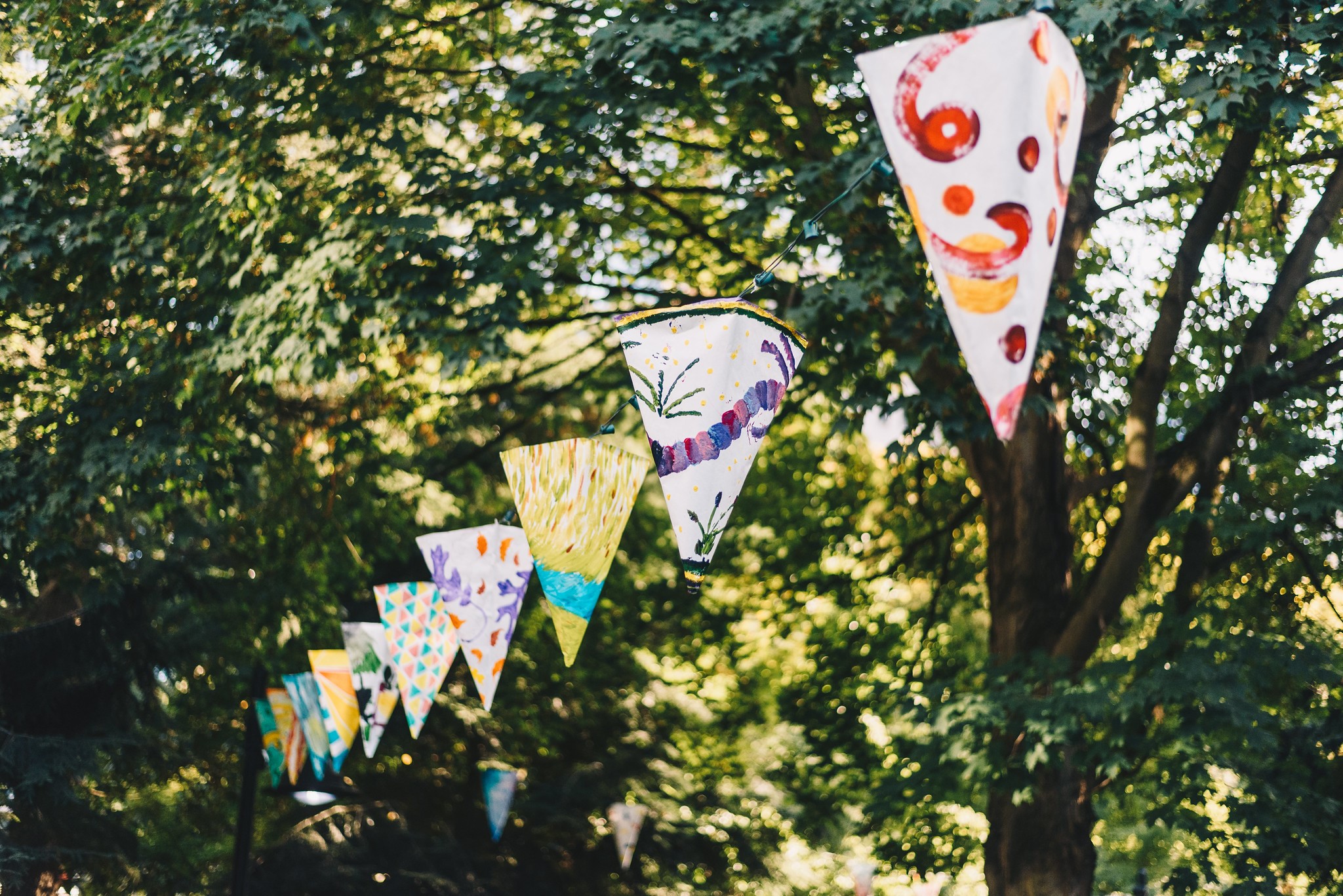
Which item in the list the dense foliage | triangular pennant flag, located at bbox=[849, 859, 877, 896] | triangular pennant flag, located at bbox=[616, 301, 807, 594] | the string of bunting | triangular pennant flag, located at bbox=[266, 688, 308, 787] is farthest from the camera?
triangular pennant flag, located at bbox=[849, 859, 877, 896]

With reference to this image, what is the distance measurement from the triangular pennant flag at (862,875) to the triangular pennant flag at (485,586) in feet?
29.6

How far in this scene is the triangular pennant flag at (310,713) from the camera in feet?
30.2

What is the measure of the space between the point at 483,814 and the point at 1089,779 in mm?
8500

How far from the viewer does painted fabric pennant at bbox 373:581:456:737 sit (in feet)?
23.7

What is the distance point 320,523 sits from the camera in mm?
11250

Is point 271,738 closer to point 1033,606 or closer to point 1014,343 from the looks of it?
point 1033,606

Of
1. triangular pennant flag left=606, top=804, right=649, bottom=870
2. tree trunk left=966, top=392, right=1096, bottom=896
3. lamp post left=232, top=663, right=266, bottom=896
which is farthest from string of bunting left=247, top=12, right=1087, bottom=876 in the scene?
triangular pennant flag left=606, top=804, right=649, bottom=870

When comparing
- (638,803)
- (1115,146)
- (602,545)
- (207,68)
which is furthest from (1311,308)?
(638,803)

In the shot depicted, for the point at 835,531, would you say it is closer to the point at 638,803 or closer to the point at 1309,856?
the point at 638,803

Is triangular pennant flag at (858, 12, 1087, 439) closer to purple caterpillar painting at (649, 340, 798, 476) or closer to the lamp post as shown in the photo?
purple caterpillar painting at (649, 340, 798, 476)

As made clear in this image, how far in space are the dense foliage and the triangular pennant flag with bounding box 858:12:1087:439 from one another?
2939mm

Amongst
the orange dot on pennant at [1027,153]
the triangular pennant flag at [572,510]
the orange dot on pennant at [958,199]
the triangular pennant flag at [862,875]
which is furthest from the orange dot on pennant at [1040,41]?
the triangular pennant flag at [862,875]

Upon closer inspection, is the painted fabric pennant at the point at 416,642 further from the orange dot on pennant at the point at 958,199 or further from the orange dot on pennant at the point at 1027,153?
the orange dot on pennant at the point at 1027,153

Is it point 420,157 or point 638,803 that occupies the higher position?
point 420,157
